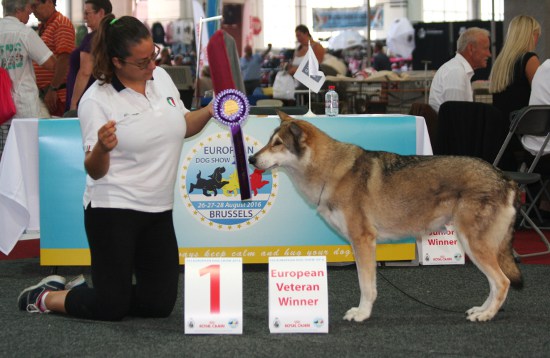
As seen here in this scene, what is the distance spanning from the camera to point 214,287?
3.42m

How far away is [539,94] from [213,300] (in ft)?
11.4

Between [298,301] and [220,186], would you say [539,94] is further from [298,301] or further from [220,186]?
[298,301]

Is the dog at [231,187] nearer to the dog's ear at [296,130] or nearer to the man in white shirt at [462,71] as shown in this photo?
the dog's ear at [296,130]

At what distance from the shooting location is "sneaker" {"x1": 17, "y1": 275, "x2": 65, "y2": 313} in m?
3.83

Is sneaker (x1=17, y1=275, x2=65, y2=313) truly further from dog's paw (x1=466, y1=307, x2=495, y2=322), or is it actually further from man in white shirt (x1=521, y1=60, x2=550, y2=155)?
man in white shirt (x1=521, y1=60, x2=550, y2=155)

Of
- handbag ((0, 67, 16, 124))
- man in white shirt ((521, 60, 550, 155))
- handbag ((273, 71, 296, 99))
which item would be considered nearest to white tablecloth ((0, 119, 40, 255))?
handbag ((0, 67, 16, 124))

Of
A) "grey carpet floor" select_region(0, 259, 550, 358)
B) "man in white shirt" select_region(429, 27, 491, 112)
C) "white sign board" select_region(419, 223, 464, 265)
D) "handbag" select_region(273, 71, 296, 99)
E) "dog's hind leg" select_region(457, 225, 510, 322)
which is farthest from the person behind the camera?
"handbag" select_region(273, 71, 296, 99)

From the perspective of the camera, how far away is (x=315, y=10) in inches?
864

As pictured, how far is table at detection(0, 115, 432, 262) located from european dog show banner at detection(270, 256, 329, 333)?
1563mm

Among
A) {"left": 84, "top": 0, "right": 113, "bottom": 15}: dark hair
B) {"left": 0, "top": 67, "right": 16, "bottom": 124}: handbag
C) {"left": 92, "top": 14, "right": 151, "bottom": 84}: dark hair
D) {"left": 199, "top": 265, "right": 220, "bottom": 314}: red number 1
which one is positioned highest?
{"left": 84, "top": 0, "right": 113, "bottom": 15}: dark hair

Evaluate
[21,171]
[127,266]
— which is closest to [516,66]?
[21,171]

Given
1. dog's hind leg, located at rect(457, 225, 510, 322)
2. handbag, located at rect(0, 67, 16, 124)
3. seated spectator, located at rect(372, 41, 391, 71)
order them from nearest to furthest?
1. dog's hind leg, located at rect(457, 225, 510, 322)
2. handbag, located at rect(0, 67, 16, 124)
3. seated spectator, located at rect(372, 41, 391, 71)

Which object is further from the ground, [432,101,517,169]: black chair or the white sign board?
[432,101,517,169]: black chair

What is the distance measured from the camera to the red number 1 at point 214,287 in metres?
3.42
